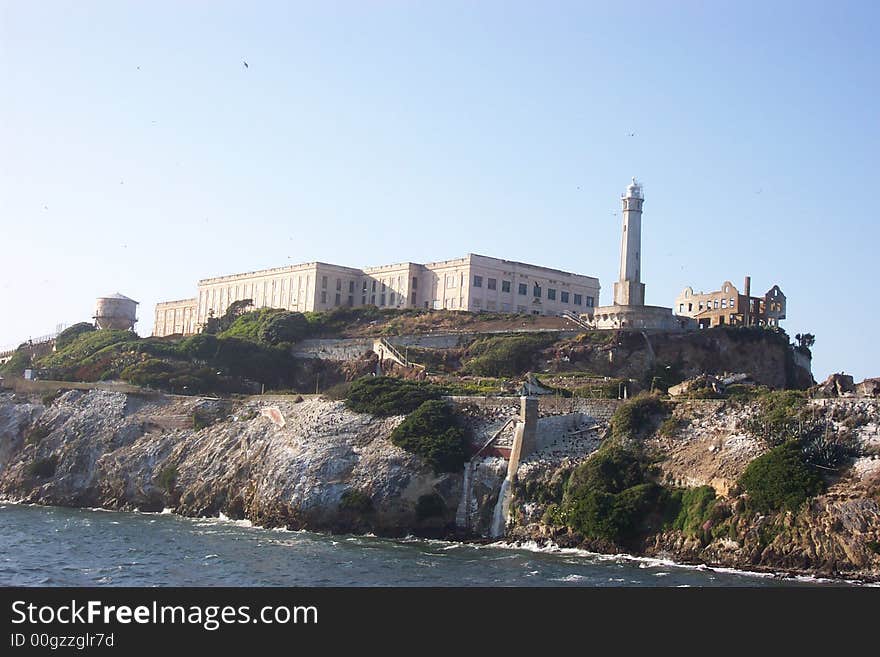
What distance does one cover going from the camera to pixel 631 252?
91500mm

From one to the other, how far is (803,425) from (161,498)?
41.3 meters

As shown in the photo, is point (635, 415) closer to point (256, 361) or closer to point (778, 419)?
point (778, 419)

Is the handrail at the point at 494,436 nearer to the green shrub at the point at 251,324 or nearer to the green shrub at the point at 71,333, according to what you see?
the green shrub at the point at 251,324

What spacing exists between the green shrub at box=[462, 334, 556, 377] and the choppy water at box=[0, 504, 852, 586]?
26.0 meters

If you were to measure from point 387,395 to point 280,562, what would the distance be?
22.1 metres

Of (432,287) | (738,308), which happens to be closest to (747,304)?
(738,308)

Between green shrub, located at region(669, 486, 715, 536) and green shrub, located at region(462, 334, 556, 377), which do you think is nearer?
green shrub, located at region(669, 486, 715, 536)

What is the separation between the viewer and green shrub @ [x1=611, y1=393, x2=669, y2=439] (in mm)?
61938

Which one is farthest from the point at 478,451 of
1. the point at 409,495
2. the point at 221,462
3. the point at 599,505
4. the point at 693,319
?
the point at 693,319

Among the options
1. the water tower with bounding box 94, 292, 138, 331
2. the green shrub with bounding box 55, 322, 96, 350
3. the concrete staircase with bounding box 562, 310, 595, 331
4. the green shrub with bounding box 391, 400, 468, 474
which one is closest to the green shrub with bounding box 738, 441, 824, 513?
the green shrub with bounding box 391, 400, 468, 474

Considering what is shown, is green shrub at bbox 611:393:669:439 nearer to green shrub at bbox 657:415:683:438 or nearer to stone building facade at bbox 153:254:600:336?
green shrub at bbox 657:415:683:438

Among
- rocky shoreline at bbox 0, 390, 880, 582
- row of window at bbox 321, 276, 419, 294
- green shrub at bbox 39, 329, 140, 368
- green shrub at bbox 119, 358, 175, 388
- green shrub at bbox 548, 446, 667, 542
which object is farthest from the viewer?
row of window at bbox 321, 276, 419, 294

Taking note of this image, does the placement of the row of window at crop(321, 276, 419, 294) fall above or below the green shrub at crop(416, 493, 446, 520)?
above

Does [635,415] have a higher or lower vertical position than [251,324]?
lower
